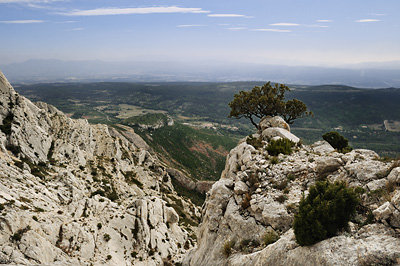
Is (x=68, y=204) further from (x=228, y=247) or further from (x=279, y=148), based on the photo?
(x=279, y=148)

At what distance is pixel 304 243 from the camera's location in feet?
30.1

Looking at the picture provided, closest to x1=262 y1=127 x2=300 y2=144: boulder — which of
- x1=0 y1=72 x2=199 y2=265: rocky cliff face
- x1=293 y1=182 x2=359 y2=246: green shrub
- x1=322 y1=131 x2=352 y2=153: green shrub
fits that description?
x1=322 y1=131 x2=352 y2=153: green shrub

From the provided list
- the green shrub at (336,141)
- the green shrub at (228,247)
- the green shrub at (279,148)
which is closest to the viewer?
the green shrub at (228,247)

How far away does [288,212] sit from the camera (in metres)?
11.9

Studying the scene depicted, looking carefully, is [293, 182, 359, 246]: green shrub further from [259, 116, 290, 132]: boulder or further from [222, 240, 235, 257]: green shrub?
[259, 116, 290, 132]: boulder

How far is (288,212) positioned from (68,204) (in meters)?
27.1

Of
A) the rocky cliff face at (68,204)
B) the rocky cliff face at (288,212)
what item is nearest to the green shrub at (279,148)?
the rocky cliff face at (288,212)

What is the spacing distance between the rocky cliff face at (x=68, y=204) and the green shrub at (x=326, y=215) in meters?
19.7

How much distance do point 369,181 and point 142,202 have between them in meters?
30.5

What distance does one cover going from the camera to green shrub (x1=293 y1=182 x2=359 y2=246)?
890 cm

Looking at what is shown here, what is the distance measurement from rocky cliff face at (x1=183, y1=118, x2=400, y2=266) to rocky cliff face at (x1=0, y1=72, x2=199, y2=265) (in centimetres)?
1332

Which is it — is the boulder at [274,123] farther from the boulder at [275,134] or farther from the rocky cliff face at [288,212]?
the rocky cliff face at [288,212]

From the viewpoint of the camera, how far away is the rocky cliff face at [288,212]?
26.2ft

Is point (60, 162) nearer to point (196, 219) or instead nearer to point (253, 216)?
point (196, 219)
